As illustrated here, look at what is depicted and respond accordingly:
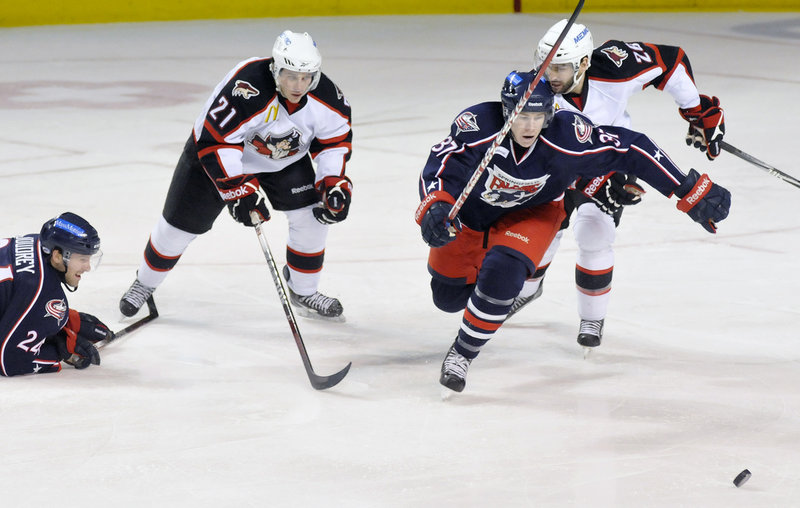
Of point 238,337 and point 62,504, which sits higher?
point 62,504

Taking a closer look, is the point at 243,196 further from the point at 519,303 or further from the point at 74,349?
the point at 519,303

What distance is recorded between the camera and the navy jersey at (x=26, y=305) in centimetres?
331

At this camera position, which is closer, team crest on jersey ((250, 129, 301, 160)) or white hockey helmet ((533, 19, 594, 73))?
white hockey helmet ((533, 19, 594, 73))

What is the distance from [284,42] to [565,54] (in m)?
0.88

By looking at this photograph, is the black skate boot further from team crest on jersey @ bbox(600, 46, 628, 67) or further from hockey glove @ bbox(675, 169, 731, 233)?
team crest on jersey @ bbox(600, 46, 628, 67)

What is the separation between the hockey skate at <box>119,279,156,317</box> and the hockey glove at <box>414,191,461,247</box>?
131cm

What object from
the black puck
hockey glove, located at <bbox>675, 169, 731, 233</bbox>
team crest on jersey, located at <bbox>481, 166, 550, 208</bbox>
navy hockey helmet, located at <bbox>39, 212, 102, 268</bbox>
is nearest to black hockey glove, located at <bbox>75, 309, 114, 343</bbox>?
navy hockey helmet, located at <bbox>39, 212, 102, 268</bbox>

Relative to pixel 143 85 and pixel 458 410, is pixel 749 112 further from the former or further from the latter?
pixel 458 410

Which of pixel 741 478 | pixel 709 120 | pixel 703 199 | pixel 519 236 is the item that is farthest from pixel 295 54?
pixel 741 478

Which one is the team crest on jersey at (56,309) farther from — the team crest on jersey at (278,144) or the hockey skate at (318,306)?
the hockey skate at (318,306)

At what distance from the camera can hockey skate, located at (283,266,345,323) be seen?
4145 mm

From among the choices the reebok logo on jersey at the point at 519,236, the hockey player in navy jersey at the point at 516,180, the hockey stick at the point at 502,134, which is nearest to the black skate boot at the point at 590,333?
the hockey player in navy jersey at the point at 516,180

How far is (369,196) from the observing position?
5938 mm

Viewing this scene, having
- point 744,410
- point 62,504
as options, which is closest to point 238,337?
point 62,504
